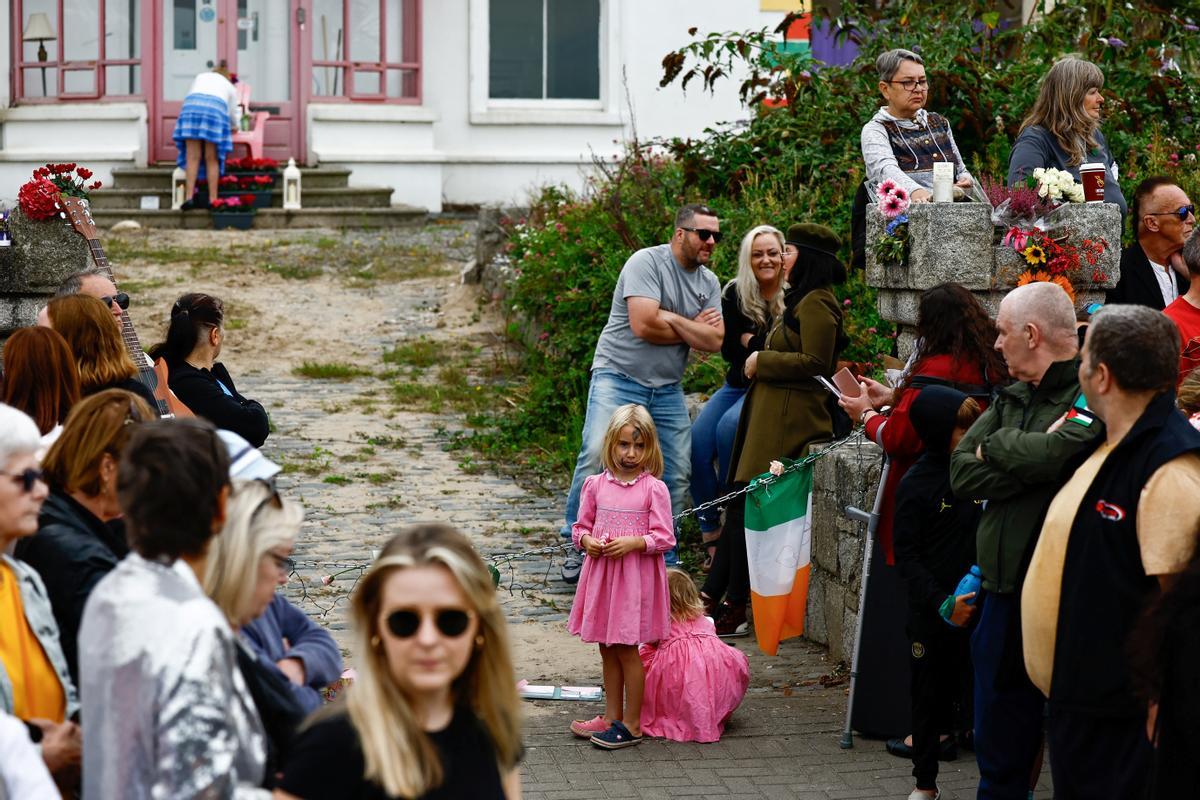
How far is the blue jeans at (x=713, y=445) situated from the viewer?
835 centimetres

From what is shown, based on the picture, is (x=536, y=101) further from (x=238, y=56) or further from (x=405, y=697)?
(x=405, y=697)

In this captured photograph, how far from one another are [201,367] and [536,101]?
50.4ft

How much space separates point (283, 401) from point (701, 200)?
3.81m

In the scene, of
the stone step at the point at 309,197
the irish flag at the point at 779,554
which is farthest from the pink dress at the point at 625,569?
the stone step at the point at 309,197

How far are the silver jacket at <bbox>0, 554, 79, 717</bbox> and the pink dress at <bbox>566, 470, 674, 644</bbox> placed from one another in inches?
119

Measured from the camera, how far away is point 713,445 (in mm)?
8531

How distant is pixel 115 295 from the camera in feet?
22.7

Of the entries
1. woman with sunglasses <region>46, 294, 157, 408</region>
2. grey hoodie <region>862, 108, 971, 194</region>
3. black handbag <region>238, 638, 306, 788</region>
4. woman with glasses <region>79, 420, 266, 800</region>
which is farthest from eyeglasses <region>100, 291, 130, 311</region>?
woman with glasses <region>79, 420, 266, 800</region>

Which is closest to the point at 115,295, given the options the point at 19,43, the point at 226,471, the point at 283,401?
the point at 226,471

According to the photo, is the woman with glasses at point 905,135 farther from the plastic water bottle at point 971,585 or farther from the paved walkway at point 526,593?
the plastic water bottle at point 971,585

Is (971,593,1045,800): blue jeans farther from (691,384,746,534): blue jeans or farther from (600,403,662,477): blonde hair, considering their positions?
(691,384,746,534): blue jeans

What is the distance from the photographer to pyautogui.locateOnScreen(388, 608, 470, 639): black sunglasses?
3.02 metres

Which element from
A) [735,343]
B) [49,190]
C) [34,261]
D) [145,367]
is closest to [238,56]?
[49,190]

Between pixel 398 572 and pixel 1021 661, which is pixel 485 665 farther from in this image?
pixel 1021 661
